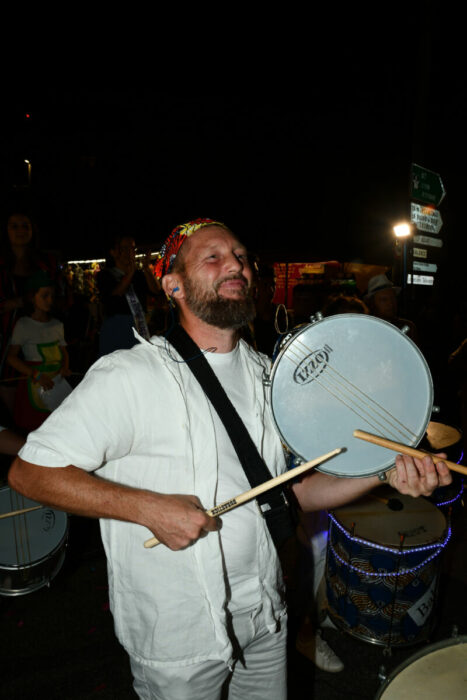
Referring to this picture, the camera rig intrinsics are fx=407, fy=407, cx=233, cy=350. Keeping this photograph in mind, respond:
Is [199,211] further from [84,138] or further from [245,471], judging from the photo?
[245,471]

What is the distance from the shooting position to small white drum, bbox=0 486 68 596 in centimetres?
286

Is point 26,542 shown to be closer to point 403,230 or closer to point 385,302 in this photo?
point 385,302

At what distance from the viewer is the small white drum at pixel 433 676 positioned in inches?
46.6

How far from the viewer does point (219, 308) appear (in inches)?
61.2

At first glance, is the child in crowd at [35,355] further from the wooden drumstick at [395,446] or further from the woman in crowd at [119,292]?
the wooden drumstick at [395,446]

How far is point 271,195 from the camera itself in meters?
12.0

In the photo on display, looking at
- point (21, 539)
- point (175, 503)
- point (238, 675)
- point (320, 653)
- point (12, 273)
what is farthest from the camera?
point (12, 273)

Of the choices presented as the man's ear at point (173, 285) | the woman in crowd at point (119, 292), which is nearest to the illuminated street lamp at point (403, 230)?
the woman in crowd at point (119, 292)

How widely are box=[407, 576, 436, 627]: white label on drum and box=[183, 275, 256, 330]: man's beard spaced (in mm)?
2390

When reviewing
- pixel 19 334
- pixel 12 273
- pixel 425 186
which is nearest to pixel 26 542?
pixel 19 334

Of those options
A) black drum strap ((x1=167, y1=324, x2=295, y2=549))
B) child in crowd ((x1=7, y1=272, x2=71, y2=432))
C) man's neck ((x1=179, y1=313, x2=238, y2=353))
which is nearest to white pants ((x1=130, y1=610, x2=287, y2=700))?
black drum strap ((x1=167, y1=324, x2=295, y2=549))

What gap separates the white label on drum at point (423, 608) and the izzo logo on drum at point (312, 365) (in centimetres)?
229

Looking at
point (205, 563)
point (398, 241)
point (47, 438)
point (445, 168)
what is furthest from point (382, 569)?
point (445, 168)

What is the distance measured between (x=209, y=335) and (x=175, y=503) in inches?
26.2
